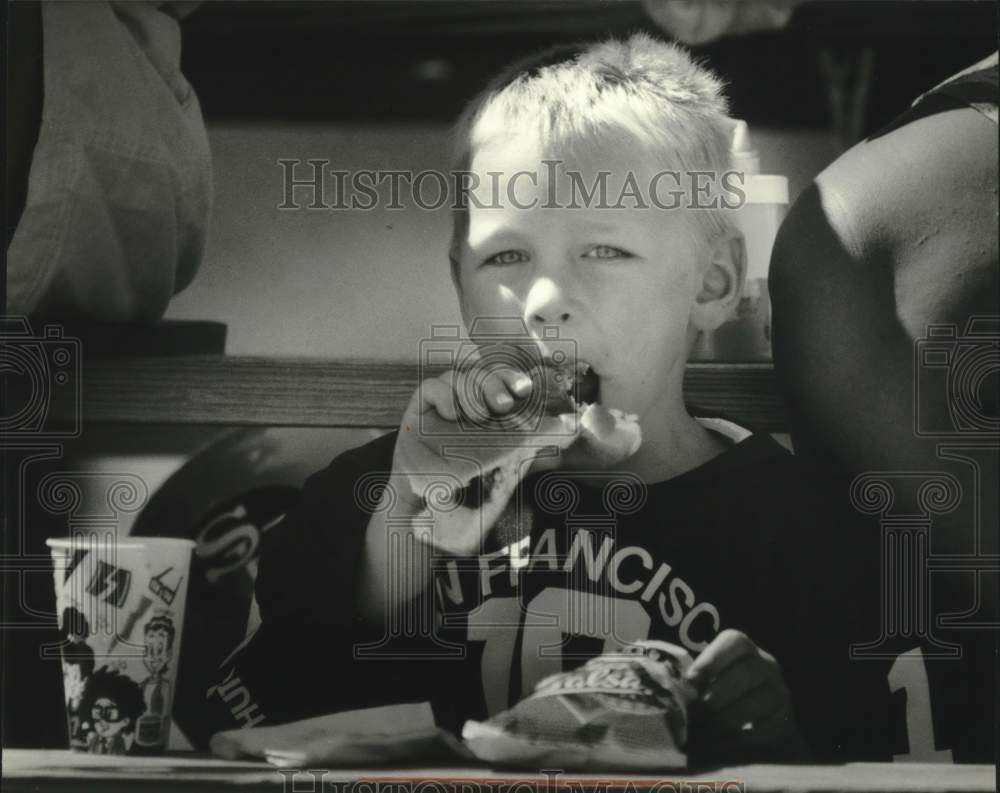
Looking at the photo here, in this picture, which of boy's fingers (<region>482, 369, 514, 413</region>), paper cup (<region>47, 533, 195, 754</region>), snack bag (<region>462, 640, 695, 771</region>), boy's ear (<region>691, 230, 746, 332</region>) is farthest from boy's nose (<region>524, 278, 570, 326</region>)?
paper cup (<region>47, 533, 195, 754</region>)

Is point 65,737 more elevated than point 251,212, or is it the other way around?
point 251,212

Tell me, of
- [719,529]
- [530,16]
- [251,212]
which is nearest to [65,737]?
[251,212]

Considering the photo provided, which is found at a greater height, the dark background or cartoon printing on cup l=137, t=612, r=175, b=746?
the dark background

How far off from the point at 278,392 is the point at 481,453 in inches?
13.8

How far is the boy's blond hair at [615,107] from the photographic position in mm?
2129

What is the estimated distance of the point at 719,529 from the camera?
2.14 m

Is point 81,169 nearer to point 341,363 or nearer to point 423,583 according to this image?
point 341,363

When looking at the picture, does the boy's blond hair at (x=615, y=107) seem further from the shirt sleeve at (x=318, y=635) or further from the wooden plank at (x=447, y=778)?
the wooden plank at (x=447, y=778)

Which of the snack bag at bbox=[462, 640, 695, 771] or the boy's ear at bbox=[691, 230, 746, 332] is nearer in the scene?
the snack bag at bbox=[462, 640, 695, 771]

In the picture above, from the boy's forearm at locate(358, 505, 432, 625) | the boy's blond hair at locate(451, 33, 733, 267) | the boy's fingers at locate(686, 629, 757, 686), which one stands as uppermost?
the boy's blond hair at locate(451, 33, 733, 267)

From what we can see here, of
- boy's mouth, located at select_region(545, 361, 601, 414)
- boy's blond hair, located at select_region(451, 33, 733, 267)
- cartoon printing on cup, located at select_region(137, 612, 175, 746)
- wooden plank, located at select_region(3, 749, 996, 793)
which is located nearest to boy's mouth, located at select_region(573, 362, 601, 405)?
boy's mouth, located at select_region(545, 361, 601, 414)

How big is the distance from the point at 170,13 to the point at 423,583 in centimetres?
101

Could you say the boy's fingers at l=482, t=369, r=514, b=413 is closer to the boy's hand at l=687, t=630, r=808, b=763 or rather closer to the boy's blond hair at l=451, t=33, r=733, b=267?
the boy's blond hair at l=451, t=33, r=733, b=267

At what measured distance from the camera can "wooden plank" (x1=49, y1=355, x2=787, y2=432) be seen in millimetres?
2184
